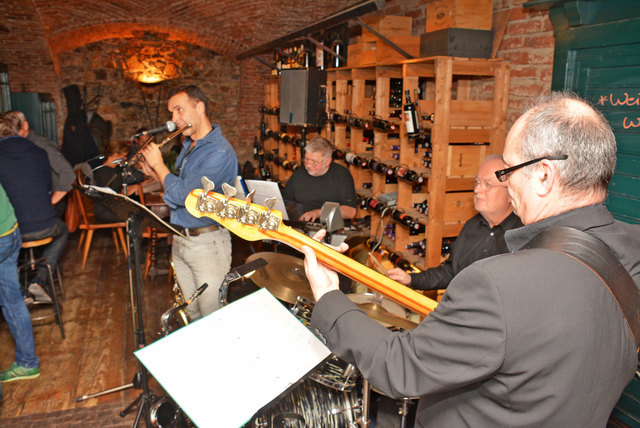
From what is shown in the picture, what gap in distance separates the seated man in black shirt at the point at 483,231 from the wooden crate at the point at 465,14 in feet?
4.18

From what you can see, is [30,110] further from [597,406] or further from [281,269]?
[597,406]

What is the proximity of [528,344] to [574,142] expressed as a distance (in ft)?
1.41

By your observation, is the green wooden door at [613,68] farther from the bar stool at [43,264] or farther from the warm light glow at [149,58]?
the warm light glow at [149,58]

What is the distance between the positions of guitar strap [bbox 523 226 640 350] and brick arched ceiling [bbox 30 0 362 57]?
5.73 m

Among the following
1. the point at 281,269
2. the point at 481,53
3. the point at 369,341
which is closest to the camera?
the point at 369,341

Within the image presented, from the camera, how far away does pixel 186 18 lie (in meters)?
7.52

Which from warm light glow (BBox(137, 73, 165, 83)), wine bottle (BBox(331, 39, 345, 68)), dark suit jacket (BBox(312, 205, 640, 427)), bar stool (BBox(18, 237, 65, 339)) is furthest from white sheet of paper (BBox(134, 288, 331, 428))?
warm light glow (BBox(137, 73, 165, 83))

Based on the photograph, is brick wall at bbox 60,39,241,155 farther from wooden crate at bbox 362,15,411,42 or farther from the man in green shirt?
the man in green shirt

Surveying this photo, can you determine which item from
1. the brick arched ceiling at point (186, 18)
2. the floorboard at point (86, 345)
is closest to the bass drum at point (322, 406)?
the floorboard at point (86, 345)

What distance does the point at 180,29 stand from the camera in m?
7.91

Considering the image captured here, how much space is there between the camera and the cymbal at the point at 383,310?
1937 mm

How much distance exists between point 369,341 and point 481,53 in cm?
281

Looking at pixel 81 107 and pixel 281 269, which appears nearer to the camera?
pixel 281 269

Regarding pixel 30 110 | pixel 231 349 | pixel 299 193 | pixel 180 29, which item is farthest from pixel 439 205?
pixel 30 110
